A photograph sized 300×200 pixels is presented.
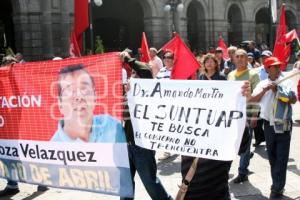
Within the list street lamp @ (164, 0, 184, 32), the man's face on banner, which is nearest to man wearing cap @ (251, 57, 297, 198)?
the man's face on banner

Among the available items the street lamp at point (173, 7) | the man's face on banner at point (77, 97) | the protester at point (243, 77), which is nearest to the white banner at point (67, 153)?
the man's face on banner at point (77, 97)

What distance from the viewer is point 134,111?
4.77 metres

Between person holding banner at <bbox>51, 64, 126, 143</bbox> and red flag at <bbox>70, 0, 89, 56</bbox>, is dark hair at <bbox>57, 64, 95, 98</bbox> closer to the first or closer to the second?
person holding banner at <bbox>51, 64, 126, 143</bbox>

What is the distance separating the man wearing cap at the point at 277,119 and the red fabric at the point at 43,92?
181 cm

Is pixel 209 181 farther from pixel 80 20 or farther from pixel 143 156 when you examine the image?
pixel 80 20

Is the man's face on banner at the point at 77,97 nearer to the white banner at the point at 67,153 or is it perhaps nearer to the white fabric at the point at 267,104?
the white banner at the point at 67,153

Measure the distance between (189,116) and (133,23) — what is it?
83.6 feet

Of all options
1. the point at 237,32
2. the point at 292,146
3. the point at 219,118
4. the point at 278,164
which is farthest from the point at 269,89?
the point at 237,32

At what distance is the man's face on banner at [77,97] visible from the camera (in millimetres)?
4934

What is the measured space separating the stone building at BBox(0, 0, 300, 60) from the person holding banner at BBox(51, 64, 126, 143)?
18.3 m

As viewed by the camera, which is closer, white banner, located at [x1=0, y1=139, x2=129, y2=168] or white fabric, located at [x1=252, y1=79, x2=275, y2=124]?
white banner, located at [x1=0, y1=139, x2=129, y2=168]

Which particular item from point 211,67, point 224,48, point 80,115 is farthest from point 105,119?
point 224,48

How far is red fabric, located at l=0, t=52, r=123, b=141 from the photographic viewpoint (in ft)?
15.7

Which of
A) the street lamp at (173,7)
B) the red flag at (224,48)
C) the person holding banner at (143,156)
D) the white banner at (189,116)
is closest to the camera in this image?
the white banner at (189,116)
